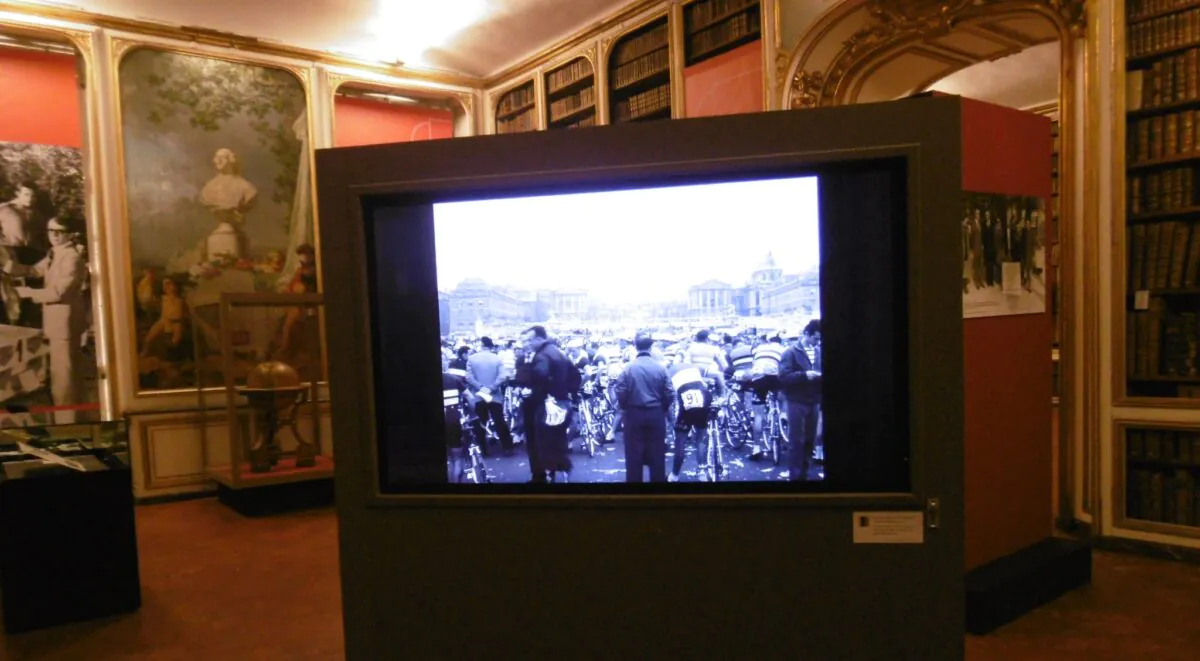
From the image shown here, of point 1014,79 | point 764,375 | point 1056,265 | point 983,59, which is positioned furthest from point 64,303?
point 1014,79

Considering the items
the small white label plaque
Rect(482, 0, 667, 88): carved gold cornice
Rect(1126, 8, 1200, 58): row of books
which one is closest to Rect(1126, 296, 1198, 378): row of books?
Rect(1126, 8, 1200, 58): row of books

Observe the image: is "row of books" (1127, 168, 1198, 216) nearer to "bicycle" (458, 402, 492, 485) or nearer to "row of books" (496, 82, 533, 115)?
"bicycle" (458, 402, 492, 485)

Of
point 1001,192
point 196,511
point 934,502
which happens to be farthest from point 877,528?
point 196,511

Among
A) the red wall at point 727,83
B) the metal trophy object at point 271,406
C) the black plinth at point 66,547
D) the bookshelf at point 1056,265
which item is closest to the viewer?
the black plinth at point 66,547

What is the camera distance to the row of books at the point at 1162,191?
350 centimetres

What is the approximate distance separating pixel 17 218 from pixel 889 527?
6.17 meters

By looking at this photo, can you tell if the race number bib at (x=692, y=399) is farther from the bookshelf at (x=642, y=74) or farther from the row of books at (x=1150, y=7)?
the bookshelf at (x=642, y=74)

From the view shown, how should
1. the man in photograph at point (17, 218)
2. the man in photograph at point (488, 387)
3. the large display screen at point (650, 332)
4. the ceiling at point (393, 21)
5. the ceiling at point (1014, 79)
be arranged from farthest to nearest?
the ceiling at point (1014, 79)
the ceiling at point (393, 21)
the man in photograph at point (17, 218)
the man in photograph at point (488, 387)
the large display screen at point (650, 332)

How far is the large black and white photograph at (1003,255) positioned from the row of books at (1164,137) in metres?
1.01

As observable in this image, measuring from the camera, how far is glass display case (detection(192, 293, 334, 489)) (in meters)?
5.11

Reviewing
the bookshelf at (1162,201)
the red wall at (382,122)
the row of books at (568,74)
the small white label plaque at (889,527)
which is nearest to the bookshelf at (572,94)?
the row of books at (568,74)

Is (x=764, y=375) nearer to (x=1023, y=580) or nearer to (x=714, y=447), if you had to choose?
(x=714, y=447)

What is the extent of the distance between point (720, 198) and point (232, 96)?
5499 millimetres

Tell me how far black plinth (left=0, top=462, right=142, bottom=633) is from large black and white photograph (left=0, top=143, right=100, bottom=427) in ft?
8.63
